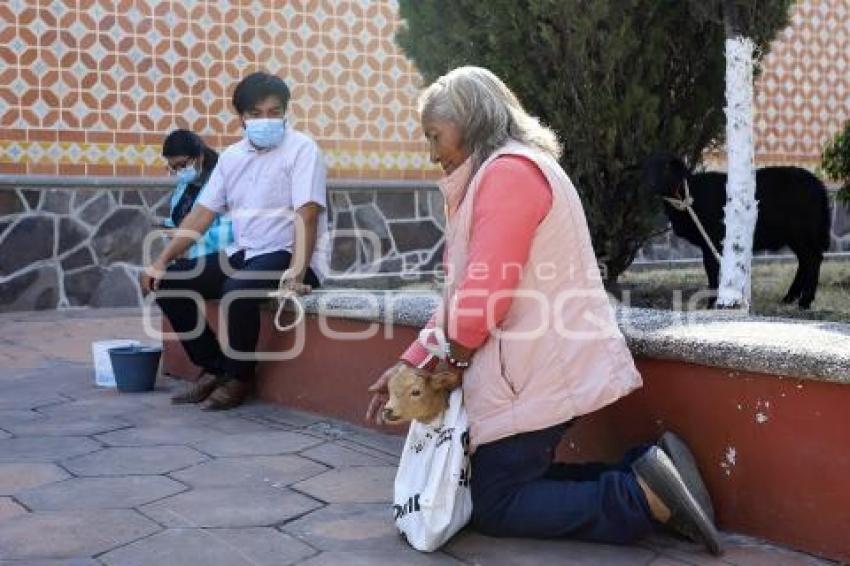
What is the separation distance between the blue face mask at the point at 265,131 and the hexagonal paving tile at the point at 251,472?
4.97 feet

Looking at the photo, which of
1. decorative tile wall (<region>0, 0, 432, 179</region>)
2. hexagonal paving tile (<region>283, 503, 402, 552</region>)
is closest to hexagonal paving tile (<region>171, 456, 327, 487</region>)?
hexagonal paving tile (<region>283, 503, 402, 552</region>)

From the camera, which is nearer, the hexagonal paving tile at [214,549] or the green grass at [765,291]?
the hexagonal paving tile at [214,549]

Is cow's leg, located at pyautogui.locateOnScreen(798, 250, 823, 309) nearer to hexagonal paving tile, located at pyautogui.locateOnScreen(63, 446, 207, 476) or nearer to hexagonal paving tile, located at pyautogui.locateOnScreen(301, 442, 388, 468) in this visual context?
hexagonal paving tile, located at pyautogui.locateOnScreen(301, 442, 388, 468)

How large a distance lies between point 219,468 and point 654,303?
110 inches

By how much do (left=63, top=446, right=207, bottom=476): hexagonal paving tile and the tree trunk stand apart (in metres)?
2.44

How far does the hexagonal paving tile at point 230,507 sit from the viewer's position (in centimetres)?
302

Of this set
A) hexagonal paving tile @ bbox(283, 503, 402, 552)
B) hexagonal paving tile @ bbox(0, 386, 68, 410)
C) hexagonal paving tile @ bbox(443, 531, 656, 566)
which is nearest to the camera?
hexagonal paving tile @ bbox(443, 531, 656, 566)

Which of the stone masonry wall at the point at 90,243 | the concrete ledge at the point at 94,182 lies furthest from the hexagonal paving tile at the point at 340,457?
the concrete ledge at the point at 94,182

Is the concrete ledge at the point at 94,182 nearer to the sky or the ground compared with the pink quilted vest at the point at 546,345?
nearer to the sky

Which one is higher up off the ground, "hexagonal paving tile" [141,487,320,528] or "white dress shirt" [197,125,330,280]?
"white dress shirt" [197,125,330,280]

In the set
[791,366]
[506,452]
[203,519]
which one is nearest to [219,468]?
[203,519]

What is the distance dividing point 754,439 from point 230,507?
1561 millimetres

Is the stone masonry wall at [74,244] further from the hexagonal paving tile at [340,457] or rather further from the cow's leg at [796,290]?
the hexagonal paving tile at [340,457]

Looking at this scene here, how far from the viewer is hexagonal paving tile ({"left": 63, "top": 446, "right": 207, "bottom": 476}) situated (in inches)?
140
